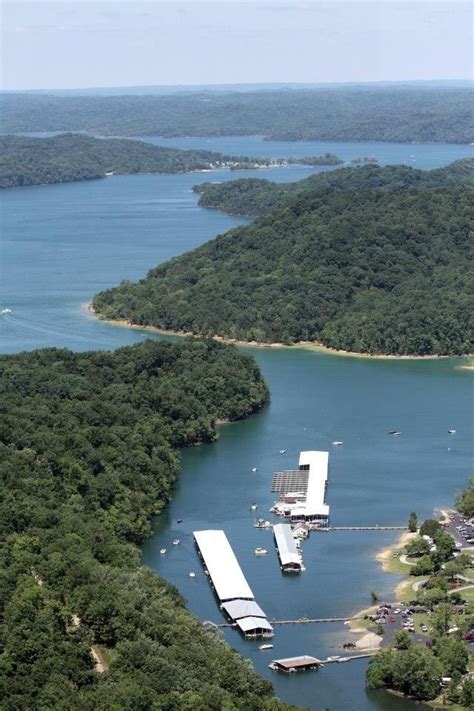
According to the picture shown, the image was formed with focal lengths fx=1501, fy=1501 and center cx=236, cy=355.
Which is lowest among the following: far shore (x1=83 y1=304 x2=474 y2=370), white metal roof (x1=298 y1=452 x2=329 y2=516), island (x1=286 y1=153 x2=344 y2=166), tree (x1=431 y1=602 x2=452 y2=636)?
island (x1=286 y1=153 x2=344 y2=166)

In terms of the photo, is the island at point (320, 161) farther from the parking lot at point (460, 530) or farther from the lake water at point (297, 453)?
the parking lot at point (460, 530)

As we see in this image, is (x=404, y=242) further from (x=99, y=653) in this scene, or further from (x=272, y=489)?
(x=99, y=653)

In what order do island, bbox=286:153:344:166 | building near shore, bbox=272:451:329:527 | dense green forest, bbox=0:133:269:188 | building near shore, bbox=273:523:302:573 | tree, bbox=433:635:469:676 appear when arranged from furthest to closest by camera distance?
island, bbox=286:153:344:166, dense green forest, bbox=0:133:269:188, building near shore, bbox=272:451:329:527, building near shore, bbox=273:523:302:573, tree, bbox=433:635:469:676

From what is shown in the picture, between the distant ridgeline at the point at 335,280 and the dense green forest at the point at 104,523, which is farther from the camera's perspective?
the distant ridgeline at the point at 335,280

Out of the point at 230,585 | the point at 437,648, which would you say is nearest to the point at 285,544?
the point at 230,585

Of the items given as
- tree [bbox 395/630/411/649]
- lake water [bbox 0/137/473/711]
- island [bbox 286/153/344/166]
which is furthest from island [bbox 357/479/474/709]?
island [bbox 286/153/344/166]

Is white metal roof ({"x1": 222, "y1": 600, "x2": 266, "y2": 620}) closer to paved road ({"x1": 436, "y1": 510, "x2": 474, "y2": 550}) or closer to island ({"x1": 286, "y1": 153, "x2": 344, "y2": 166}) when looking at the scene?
paved road ({"x1": 436, "y1": 510, "x2": 474, "y2": 550})

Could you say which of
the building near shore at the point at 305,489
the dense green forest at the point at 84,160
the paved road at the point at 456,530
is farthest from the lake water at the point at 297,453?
the dense green forest at the point at 84,160
